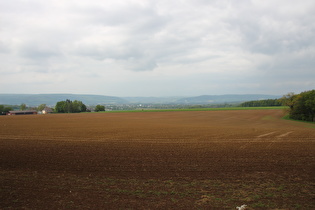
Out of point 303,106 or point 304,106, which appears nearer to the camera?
point 304,106

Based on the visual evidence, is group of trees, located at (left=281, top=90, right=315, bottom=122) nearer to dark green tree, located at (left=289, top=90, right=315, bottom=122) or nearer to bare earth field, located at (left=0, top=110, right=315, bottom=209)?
dark green tree, located at (left=289, top=90, right=315, bottom=122)

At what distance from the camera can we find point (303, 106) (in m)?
52.1

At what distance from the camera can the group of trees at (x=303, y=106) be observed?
4941 centimetres

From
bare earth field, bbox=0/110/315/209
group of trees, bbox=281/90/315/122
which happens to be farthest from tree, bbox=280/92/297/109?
bare earth field, bbox=0/110/315/209

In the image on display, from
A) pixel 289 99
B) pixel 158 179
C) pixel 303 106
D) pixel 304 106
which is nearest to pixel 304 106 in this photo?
pixel 304 106

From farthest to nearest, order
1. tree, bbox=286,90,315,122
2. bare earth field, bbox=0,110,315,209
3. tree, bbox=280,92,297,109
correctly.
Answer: tree, bbox=280,92,297,109 < tree, bbox=286,90,315,122 < bare earth field, bbox=0,110,315,209

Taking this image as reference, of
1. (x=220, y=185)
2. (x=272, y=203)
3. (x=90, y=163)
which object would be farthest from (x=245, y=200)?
(x=90, y=163)

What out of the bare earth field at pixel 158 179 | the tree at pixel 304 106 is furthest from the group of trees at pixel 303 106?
the bare earth field at pixel 158 179

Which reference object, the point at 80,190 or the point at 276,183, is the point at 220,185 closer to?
the point at 276,183

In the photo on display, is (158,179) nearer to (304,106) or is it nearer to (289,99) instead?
(304,106)

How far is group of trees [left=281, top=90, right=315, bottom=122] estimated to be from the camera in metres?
49.4

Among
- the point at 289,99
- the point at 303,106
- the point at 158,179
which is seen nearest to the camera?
the point at 158,179

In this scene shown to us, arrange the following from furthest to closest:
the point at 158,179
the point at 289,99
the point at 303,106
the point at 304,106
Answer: the point at 289,99, the point at 303,106, the point at 304,106, the point at 158,179

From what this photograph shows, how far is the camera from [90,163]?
14.9 m
